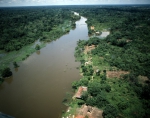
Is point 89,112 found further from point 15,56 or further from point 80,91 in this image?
point 15,56

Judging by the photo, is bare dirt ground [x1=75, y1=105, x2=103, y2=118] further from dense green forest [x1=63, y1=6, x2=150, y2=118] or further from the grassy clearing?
the grassy clearing

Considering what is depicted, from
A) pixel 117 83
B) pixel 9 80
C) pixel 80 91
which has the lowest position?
pixel 9 80

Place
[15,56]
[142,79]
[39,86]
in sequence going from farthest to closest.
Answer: [15,56] < [39,86] < [142,79]

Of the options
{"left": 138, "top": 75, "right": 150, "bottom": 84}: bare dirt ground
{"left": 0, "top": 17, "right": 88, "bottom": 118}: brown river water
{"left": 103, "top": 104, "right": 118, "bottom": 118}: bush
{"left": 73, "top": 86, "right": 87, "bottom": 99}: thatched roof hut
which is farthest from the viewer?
{"left": 138, "top": 75, "right": 150, "bottom": 84}: bare dirt ground

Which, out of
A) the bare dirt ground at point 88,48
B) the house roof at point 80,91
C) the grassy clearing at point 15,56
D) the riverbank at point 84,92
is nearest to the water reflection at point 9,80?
the grassy clearing at point 15,56

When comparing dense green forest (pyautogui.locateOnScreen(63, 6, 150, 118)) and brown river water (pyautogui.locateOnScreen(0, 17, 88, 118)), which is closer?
dense green forest (pyautogui.locateOnScreen(63, 6, 150, 118))

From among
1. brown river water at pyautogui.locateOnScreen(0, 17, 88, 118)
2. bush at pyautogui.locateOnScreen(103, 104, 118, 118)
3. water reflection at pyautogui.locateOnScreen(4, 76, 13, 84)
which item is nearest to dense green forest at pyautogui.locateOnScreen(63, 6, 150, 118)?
bush at pyautogui.locateOnScreen(103, 104, 118, 118)

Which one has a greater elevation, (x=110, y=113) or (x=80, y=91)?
(x=110, y=113)

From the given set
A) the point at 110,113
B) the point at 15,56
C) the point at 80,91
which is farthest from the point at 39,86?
the point at 15,56
